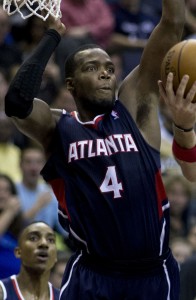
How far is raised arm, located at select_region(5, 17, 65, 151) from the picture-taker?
232 inches

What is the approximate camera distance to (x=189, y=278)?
27.7 ft

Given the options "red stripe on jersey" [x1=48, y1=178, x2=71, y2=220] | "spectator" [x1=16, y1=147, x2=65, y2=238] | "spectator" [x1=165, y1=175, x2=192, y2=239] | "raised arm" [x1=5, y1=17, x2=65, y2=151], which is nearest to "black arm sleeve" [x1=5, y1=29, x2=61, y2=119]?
"raised arm" [x1=5, y1=17, x2=65, y2=151]

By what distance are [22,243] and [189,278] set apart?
5.29 ft

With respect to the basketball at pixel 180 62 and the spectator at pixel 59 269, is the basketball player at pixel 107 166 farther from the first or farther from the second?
the spectator at pixel 59 269

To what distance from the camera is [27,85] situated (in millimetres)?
5914

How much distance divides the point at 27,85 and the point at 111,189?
Answer: 80cm

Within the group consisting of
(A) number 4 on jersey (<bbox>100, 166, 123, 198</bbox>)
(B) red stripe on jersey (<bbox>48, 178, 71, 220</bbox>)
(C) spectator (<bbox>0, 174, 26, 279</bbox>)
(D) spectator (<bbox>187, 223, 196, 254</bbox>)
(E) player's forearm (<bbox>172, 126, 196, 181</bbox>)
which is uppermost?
(E) player's forearm (<bbox>172, 126, 196, 181</bbox>)

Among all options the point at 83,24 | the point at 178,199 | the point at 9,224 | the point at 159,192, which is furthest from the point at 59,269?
the point at 83,24

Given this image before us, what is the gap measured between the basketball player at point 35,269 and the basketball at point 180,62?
7.43ft

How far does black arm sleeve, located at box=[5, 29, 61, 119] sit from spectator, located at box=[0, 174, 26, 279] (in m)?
3.12

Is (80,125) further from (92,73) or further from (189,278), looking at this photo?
(189,278)

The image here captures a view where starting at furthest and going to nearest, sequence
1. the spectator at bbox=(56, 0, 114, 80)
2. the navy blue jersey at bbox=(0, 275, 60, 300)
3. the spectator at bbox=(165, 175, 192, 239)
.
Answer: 1. the spectator at bbox=(56, 0, 114, 80)
2. the spectator at bbox=(165, 175, 192, 239)
3. the navy blue jersey at bbox=(0, 275, 60, 300)

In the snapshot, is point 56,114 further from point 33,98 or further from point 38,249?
point 38,249

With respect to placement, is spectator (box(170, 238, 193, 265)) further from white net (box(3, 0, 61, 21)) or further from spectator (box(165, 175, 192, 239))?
white net (box(3, 0, 61, 21))
